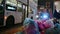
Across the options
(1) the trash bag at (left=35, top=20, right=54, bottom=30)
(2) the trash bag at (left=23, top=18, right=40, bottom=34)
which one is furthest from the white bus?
(2) the trash bag at (left=23, top=18, right=40, bottom=34)

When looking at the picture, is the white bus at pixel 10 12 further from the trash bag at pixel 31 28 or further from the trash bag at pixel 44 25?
the trash bag at pixel 31 28

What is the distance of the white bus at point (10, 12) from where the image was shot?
5195 millimetres

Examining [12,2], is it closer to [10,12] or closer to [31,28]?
[10,12]

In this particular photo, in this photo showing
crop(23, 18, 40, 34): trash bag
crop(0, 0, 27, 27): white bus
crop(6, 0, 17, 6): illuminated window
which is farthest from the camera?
crop(6, 0, 17, 6): illuminated window

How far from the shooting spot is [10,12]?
580cm

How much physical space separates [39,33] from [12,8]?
416 centimetres

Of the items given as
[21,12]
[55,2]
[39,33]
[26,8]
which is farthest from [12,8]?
[39,33]

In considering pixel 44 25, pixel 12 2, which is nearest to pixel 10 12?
pixel 12 2

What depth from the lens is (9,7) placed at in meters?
5.64

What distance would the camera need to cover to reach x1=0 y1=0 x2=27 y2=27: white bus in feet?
17.0

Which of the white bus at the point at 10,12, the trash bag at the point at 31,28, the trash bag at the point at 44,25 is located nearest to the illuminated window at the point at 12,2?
the white bus at the point at 10,12

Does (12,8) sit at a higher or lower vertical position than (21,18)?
→ higher

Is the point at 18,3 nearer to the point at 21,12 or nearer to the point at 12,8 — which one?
the point at 12,8

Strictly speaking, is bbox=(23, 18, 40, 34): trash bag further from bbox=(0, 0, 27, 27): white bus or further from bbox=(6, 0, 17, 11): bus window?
bbox=(6, 0, 17, 11): bus window
